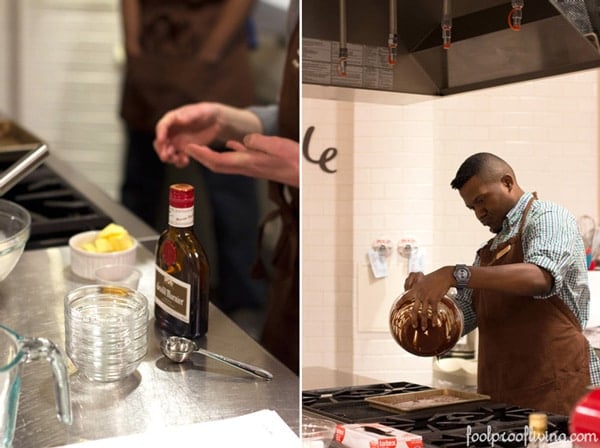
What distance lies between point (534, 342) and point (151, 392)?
1.45 ft

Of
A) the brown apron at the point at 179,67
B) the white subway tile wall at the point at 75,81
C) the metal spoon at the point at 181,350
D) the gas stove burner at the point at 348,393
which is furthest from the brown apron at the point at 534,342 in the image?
the white subway tile wall at the point at 75,81

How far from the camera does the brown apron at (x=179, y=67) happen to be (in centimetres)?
310

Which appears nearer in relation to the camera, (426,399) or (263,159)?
(426,399)

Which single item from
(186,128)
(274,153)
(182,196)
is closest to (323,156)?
(182,196)

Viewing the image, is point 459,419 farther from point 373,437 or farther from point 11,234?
point 11,234

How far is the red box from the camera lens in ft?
2.77

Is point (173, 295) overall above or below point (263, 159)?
below

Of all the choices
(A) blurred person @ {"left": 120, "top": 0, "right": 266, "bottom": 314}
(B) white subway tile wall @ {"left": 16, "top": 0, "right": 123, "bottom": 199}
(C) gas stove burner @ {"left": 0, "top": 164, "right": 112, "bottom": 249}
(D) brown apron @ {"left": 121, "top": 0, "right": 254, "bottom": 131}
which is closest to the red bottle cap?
(C) gas stove burner @ {"left": 0, "top": 164, "right": 112, "bottom": 249}

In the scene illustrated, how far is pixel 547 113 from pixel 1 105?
3421 mm

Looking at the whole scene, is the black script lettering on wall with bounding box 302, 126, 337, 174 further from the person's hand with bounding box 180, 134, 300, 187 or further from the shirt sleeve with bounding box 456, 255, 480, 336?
the person's hand with bounding box 180, 134, 300, 187

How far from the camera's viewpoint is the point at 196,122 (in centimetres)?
172

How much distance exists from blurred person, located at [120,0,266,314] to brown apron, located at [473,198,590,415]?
2.08 m

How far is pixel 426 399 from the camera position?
2.84 ft

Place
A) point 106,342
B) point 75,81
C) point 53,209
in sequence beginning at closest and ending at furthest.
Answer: point 106,342
point 53,209
point 75,81
